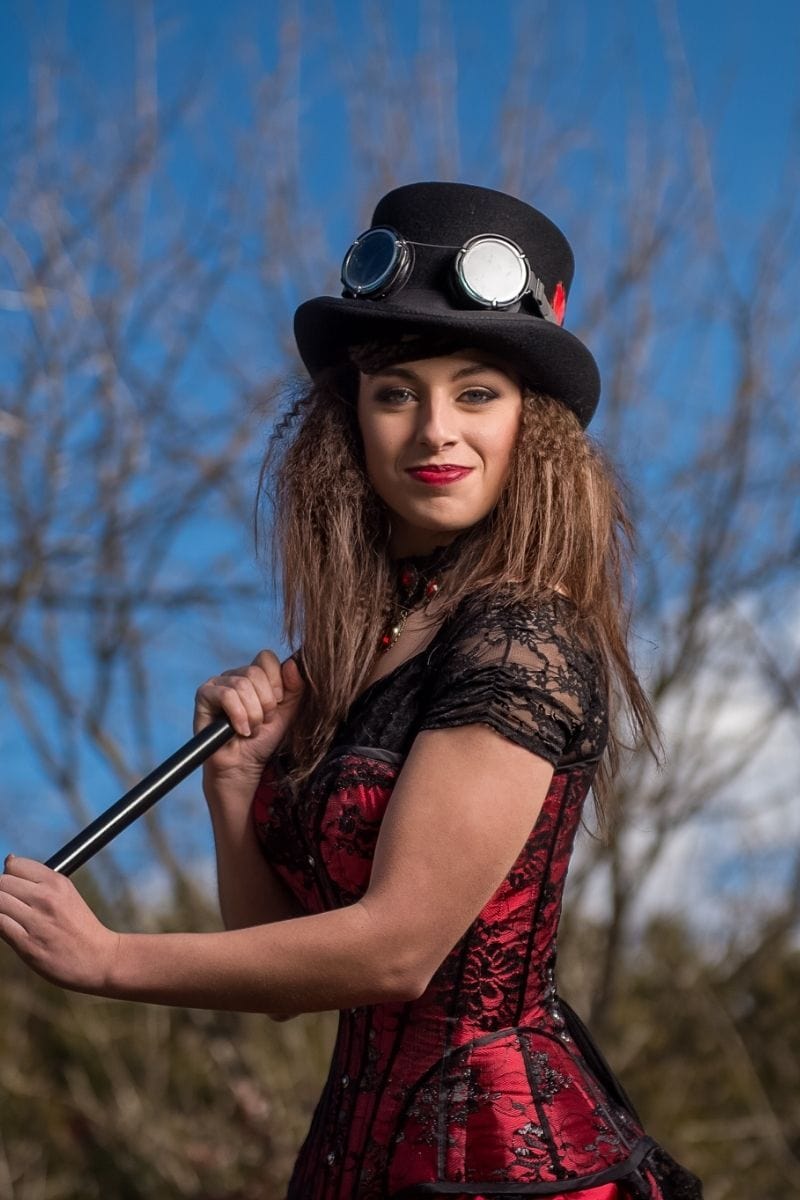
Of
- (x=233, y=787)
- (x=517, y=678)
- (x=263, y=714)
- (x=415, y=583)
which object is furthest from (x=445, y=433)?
(x=233, y=787)

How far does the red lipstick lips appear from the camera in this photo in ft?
6.33

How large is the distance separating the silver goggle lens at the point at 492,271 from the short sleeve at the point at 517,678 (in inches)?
15.8

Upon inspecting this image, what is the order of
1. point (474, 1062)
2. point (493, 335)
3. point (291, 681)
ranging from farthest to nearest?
point (291, 681), point (493, 335), point (474, 1062)

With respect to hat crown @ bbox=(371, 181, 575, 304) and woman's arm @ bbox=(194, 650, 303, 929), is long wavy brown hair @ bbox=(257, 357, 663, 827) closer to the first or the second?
woman's arm @ bbox=(194, 650, 303, 929)

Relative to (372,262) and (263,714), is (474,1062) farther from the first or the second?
(372,262)

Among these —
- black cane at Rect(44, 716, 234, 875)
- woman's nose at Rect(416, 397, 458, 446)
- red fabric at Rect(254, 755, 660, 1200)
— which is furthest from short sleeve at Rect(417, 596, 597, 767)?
black cane at Rect(44, 716, 234, 875)

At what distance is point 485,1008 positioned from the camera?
1806mm

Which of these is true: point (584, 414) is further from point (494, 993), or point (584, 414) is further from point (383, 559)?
point (494, 993)

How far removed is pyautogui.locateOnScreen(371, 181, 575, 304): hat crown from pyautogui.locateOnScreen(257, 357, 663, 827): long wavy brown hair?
21 centimetres

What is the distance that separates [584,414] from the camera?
6.79 ft

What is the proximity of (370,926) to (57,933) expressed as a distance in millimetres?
362

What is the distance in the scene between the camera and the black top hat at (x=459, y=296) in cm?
190

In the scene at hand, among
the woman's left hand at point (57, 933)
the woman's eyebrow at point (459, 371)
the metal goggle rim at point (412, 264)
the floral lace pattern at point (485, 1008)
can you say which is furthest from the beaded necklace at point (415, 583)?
the woman's left hand at point (57, 933)

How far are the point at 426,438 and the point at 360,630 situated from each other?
A: 287 mm
